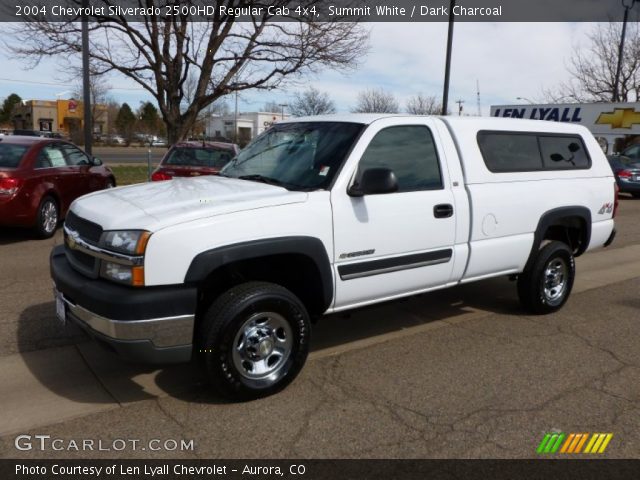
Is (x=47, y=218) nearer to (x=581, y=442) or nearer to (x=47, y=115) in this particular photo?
(x=581, y=442)

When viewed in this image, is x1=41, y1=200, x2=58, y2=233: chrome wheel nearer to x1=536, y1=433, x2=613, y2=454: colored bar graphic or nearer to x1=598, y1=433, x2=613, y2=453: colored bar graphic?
x1=536, y1=433, x2=613, y2=454: colored bar graphic

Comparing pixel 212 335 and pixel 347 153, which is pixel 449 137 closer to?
pixel 347 153

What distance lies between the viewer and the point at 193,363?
14.3ft

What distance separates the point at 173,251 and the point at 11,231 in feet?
23.8

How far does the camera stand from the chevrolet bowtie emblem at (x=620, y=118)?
90.8 ft

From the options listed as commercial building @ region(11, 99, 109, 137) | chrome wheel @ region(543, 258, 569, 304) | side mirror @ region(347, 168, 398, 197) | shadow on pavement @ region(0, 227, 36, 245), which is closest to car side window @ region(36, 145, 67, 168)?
shadow on pavement @ region(0, 227, 36, 245)

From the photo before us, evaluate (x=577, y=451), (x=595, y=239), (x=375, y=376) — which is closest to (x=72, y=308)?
(x=375, y=376)

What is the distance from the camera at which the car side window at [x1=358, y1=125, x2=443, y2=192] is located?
14.1ft

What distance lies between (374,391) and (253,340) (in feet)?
3.01

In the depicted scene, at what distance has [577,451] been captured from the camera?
10.7 feet

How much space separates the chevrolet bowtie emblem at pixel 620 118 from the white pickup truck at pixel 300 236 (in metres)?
26.0

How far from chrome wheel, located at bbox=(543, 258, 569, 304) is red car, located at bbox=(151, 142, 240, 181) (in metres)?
6.01

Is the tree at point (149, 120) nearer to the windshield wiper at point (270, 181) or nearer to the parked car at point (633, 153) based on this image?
the parked car at point (633, 153)

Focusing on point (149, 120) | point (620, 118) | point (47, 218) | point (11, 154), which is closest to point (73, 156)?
point (11, 154)
